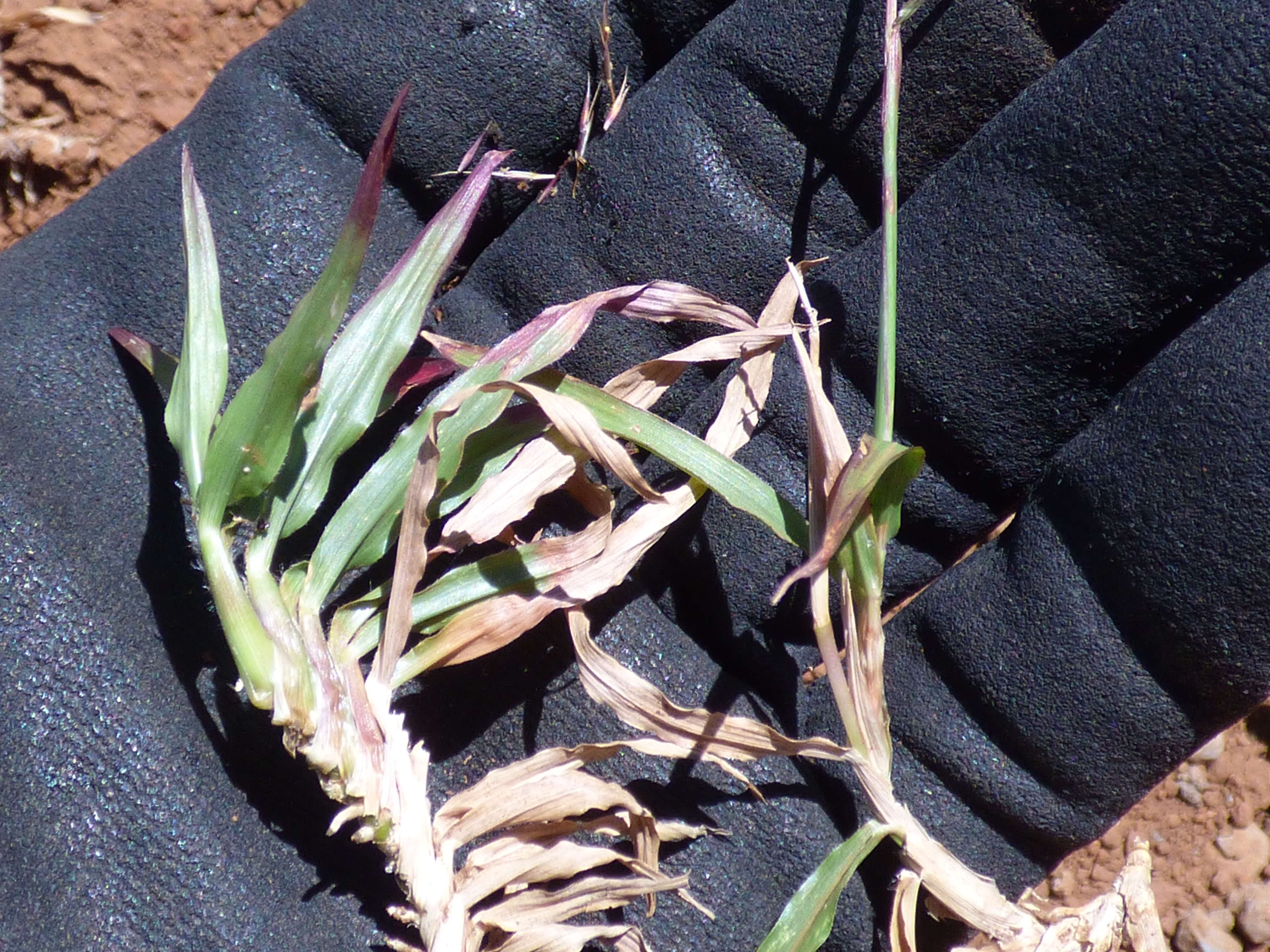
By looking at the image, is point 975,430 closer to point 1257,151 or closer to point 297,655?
point 1257,151

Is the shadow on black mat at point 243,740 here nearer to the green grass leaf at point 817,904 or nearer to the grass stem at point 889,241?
the green grass leaf at point 817,904

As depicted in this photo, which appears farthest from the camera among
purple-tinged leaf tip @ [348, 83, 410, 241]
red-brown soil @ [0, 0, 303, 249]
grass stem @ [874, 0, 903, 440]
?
red-brown soil @ [0, 0, 303, 249]

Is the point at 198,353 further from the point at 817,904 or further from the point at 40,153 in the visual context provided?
the point at 40,153

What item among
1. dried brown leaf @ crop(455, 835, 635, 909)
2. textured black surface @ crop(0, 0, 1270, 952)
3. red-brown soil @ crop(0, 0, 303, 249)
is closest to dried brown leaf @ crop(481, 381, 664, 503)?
textured black surface @ crop(0, 0, 1270, 952)

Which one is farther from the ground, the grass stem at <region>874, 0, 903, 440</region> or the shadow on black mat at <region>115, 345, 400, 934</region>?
the grass stem at <region>874, 0, 903, 440</region>

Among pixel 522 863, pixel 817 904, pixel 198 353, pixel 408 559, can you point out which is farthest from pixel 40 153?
pixel 817 904

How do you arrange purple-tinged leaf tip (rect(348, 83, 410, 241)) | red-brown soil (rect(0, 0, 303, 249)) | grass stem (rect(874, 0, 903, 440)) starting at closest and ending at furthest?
purple-tinged leaf tip (rect(348, 83, 410, 241)) < grass stem (rect(874, 0, 903, 440)) < red-brown soil (rect(0, 0, 303, 249))

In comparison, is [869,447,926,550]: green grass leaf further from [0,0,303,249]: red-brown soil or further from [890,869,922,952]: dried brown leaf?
[0,0,303,249]: red-brown soil
